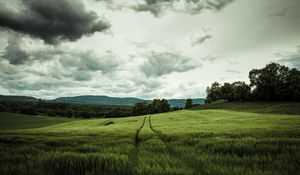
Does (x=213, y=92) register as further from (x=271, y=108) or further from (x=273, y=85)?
(x=271, y=108)

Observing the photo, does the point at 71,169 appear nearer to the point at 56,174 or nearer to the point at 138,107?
the point at 56,174

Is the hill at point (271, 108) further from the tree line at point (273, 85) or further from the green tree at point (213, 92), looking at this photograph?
the green tree at point (213, 92)

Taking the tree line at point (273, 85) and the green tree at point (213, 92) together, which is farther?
the green tree at point (213, 92)

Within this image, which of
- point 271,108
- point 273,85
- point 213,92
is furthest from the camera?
point 213,92

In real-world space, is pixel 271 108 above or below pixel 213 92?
below

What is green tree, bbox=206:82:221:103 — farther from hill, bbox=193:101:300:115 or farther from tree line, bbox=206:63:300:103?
hill, bbox=193:101:300:115

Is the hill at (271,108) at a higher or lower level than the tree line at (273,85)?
lower

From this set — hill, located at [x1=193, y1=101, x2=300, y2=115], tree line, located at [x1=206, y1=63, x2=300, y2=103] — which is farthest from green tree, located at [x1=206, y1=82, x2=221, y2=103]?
hill, located at [x1=193, y1=101, x2=300, y2=115]

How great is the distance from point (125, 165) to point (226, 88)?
4713 inches

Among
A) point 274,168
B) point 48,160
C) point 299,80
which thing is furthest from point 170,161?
point 299,80

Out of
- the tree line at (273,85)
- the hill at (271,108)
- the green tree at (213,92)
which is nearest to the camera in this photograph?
the hill at (271,108)

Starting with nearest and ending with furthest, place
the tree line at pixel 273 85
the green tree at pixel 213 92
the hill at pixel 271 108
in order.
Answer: the hill at pixel 271 108
the tree line at pixel 273 85
the green tree at pixel 213 92

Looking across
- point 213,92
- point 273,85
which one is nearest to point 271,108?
point 273,85

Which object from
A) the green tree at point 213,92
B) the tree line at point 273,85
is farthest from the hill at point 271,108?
the green tree at point 213,92
